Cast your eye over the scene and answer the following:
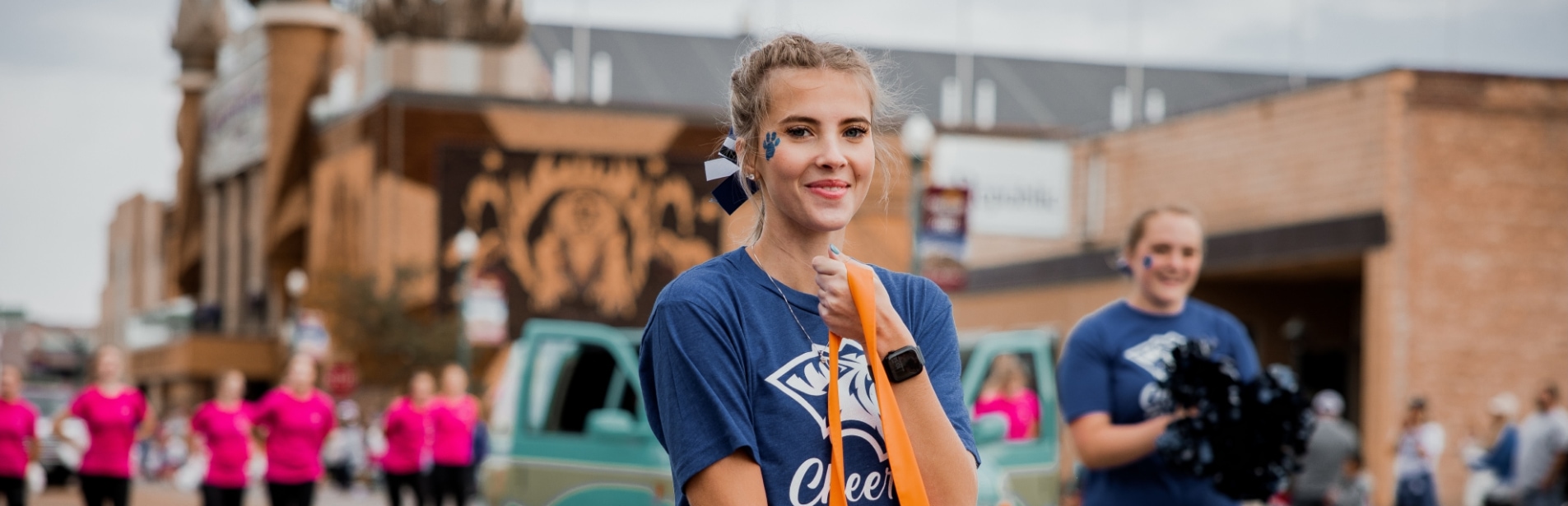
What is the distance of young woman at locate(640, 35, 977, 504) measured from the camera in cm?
297

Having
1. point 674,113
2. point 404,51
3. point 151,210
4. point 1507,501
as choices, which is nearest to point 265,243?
point 404,51

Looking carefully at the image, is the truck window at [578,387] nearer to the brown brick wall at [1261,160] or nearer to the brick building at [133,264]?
the brown brick wall at [1261,160]

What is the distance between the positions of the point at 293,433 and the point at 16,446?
7.70 ft

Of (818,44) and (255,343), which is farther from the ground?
(818,44)

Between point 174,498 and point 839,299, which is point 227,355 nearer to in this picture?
point 174,498

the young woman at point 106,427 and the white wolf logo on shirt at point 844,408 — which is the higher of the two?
the white wolf logo on shirt at point 844,408

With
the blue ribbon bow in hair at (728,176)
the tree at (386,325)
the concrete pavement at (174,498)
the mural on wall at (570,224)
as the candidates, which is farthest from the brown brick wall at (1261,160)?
the blue ribbon bow in hair at (728,176)

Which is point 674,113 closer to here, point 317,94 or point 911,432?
point 317,94

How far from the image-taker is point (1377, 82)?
29.5 m

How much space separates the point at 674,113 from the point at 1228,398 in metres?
40.1

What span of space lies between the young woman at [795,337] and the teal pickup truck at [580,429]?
25.0 feet

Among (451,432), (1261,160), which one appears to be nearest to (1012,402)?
(451,432)

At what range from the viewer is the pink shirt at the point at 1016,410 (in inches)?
596

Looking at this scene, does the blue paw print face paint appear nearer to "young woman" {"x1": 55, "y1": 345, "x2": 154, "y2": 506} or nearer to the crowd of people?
the crowd of people
